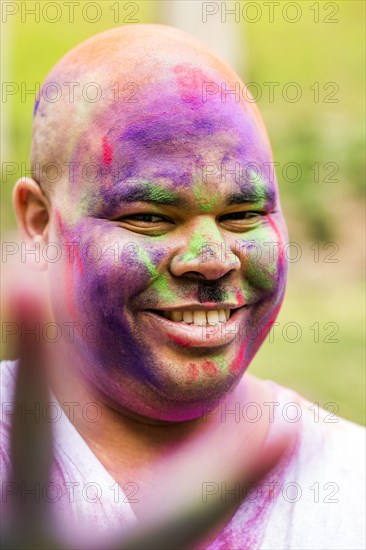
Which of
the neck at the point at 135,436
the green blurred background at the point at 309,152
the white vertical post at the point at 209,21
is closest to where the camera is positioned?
the neck at the point at 135,436

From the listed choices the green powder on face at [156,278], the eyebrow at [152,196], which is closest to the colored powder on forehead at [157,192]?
the eyebrow at [152,196]

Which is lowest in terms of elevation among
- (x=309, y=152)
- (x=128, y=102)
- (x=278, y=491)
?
(x=278, y=491)

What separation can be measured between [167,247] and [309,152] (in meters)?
6.97

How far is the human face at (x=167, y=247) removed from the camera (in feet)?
6.79

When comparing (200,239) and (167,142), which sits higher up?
(167,142)

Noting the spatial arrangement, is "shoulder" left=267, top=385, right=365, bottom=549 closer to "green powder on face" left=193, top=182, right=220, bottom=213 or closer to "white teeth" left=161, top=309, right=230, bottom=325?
"white teeth" left=161, top=309, right=230, bottom=325

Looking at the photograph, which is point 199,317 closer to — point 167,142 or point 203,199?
point 203,199

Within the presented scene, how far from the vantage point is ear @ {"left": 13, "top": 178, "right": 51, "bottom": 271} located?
233 cm

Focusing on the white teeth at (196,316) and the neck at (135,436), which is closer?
the white teeth at (196,316)

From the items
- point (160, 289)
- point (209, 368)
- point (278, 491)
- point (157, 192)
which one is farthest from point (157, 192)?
point (278, 491)

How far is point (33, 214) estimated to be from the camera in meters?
2.37

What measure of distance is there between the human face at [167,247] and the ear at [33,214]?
15 centimetres

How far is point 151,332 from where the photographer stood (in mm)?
2111

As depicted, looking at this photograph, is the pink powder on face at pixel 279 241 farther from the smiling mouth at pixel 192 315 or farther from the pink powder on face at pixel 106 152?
the pink powder on face at pixel 106 152
